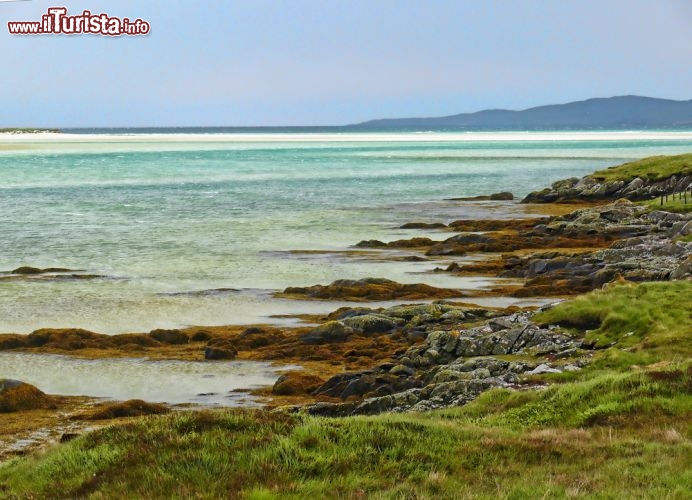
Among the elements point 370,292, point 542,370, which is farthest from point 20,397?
point 370,292

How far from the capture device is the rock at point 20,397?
20516 millimetres

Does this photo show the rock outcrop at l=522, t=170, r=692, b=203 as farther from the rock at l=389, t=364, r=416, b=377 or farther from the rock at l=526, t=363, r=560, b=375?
the rock at l=526, t=363, r=560, b=375

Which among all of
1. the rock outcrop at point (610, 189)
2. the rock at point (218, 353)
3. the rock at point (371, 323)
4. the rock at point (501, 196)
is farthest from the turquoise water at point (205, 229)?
the rock at point (501, 196)

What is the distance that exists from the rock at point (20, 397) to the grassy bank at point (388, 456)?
29.4ft

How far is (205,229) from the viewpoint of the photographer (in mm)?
57656

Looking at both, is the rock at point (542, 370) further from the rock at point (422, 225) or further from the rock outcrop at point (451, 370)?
the rock at point (422, 225)

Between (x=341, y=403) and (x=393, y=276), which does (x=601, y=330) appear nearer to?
(x=341, y=403)

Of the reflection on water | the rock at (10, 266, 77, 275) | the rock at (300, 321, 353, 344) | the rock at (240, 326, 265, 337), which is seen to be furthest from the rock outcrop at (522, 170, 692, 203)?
the reflection on water

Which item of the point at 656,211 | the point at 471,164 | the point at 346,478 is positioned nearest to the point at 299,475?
the point at 346,478

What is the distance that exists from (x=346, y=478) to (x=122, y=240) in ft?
143

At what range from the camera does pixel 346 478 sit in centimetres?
1022

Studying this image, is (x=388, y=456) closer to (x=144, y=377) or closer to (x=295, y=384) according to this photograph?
(x=295, y=384)

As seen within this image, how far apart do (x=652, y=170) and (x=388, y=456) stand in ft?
211

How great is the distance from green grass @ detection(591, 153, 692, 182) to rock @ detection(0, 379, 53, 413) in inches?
2168
